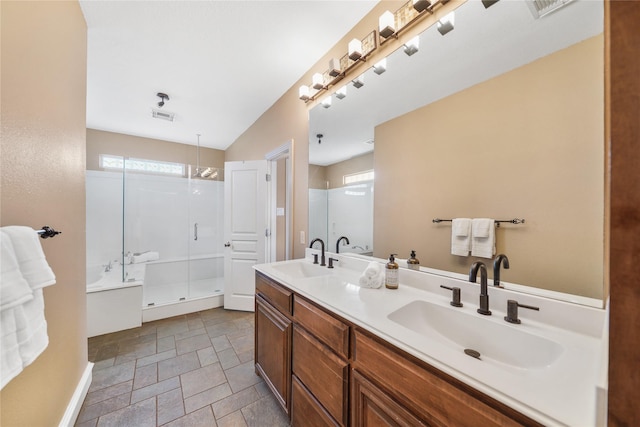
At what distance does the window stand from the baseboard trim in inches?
108

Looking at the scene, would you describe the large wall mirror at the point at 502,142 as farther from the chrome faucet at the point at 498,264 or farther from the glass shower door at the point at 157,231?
the glass shower door at the point at 157,231

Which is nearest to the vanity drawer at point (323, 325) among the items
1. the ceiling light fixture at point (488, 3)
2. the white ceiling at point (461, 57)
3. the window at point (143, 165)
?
the white ceiling at point (461, 57)

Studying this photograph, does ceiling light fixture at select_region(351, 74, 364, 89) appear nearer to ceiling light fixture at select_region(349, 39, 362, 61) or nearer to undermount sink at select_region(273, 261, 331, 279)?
ceiling light fixture at select_region(349, 39, 362, 61)

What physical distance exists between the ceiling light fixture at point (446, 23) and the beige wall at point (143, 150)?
4294 mm

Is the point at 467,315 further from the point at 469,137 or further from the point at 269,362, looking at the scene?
the point at 269,362

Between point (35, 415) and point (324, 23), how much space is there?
2.76m

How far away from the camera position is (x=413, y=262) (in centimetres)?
139

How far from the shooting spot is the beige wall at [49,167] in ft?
3.13

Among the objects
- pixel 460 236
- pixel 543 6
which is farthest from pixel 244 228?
pixel 543 6

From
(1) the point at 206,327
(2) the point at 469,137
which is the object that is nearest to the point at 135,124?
(1) the point at 206,327

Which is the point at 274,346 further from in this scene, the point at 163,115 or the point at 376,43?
the point at 163,115

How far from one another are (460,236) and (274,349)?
1.35 m

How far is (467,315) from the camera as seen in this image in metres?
0.99

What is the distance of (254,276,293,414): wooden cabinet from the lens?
4.72ft
